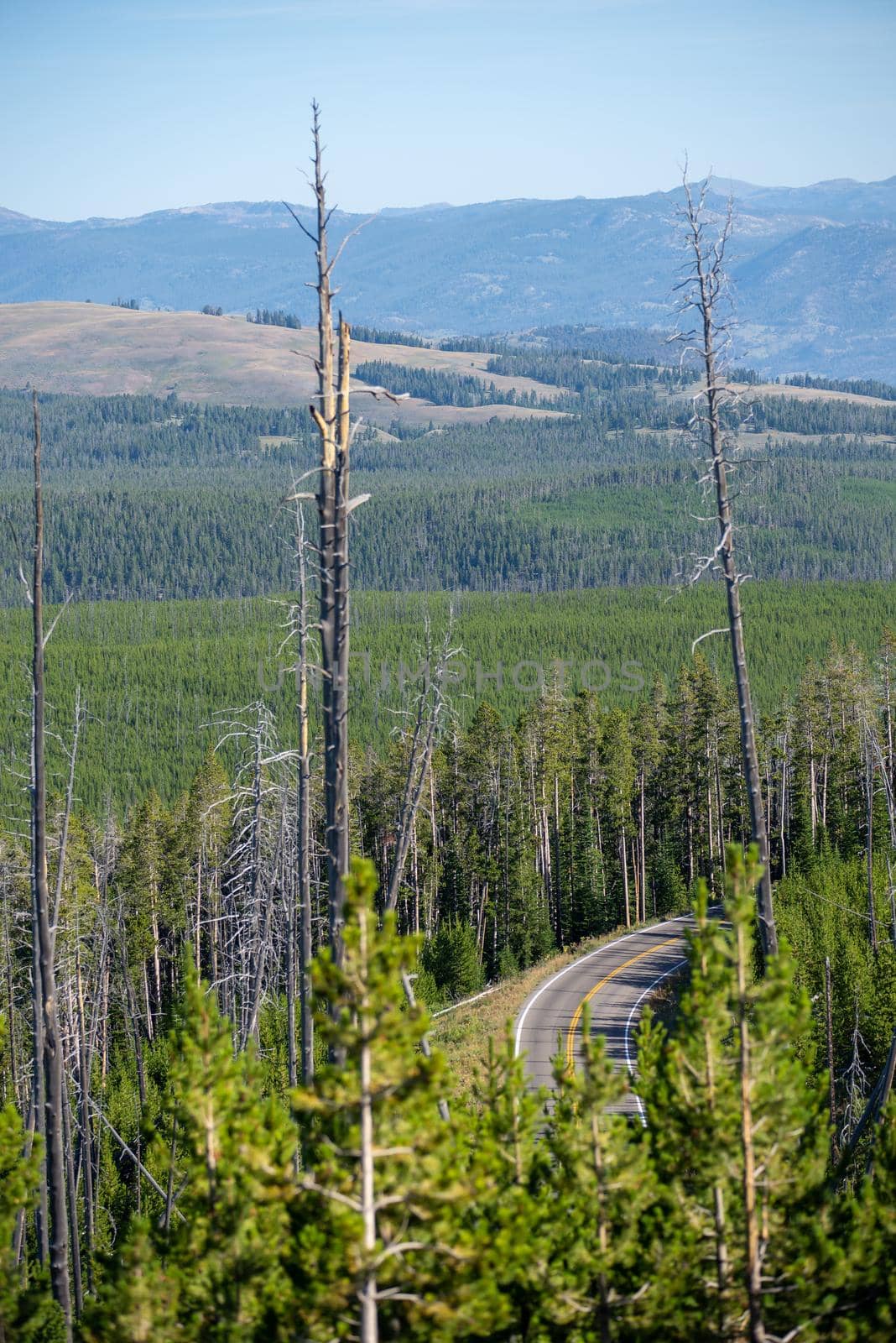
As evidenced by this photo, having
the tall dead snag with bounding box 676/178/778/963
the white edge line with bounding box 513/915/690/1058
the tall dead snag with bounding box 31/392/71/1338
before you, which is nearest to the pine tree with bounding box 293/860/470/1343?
the tall dead snag with bounding box 31/392/71/1338

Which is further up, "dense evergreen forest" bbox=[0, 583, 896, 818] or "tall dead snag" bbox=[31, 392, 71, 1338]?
"tall dead snag" bbox=[31, 392, 71, 1338]

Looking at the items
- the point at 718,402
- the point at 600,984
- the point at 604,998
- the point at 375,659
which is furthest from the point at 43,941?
the point at 375,659

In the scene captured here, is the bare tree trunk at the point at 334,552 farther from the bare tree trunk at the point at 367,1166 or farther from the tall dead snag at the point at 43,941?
the tall dead snag at the point at 43,941

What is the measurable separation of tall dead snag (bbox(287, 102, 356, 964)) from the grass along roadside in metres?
20.3

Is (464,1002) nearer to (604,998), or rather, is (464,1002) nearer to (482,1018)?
(482,1018)

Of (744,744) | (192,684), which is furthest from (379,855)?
(192,684)

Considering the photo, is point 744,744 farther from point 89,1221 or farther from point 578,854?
point 578,854

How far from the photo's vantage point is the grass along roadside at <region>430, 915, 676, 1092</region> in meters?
37.9

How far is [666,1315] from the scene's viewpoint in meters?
13.7

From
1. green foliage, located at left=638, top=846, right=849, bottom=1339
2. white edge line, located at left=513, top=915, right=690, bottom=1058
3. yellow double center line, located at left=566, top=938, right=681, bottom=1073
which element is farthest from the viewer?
white edge line, located at left=513, top=915, right=690, bottom=1058

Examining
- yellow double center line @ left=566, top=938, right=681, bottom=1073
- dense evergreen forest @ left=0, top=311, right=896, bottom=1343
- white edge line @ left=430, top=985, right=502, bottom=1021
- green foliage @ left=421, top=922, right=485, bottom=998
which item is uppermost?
dense evergreen forest @ left=0, top=311, right=896, bottom=1343

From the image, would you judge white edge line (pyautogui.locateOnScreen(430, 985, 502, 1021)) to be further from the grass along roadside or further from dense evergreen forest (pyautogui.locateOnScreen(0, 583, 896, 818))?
dense evergreen forest (pyautogui.locateOnScreen(0, 583, 896, 818))

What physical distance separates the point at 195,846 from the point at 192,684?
75.5 m

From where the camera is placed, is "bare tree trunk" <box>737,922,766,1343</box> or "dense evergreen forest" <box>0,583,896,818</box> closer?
"bare tree trunk" <box>737,922,766,1343</box>
